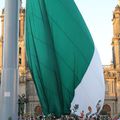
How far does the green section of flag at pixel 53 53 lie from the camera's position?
523 inches

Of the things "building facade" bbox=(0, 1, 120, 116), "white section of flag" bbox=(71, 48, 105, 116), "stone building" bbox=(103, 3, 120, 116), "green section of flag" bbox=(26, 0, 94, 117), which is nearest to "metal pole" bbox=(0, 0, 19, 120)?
"green section of flag" bbox=(26, 0, 94, 117)

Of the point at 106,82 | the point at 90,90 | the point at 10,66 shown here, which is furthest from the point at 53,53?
the point at 106,82

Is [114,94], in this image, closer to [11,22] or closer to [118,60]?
[118,60]

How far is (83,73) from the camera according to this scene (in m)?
13.9

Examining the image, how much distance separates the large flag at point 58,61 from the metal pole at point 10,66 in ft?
8.75

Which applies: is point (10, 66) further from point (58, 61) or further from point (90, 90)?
point (90, 90)

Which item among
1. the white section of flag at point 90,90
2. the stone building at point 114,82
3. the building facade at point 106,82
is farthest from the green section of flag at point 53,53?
the stone building at point 114,82

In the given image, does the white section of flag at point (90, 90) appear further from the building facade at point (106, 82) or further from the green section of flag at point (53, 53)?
the building facade at point (106, 82)

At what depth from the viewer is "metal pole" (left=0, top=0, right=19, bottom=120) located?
1034 cm

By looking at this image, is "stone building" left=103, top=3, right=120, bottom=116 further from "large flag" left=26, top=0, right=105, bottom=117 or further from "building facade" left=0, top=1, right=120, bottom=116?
"large flag" left=26, top=0, right=105, bottom=117

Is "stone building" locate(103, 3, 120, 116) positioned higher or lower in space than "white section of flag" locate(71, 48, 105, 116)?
higher

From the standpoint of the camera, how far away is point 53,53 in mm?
13391

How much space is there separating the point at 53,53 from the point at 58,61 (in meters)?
0.33

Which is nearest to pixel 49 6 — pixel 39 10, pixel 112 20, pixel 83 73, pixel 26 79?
pixel 39 10
